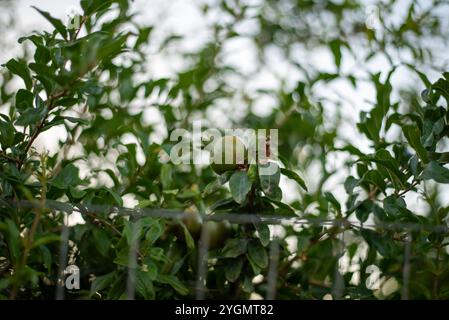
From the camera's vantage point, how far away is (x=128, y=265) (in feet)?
2.79

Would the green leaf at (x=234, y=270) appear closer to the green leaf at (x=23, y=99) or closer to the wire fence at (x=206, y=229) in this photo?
the wire fence at (x=206, y=229)

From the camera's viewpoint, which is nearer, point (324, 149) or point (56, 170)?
point (56, 170)

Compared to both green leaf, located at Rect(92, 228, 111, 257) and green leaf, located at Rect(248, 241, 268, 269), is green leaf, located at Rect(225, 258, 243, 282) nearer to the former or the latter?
green leaf, located at Rect(248, 241, 268, 269)

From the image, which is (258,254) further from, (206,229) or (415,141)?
(415,141)

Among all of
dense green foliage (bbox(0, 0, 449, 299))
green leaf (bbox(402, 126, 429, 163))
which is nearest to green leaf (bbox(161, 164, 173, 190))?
dense green foliage (bbox(0, 0, 449, 299))

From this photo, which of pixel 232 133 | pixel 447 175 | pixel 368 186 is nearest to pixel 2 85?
pixel 232 133

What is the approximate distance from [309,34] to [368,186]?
41.8 inches

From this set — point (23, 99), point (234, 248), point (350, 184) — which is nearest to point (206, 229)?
point (234, 248)

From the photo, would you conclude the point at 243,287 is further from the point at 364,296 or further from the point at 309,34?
the point at 309,34

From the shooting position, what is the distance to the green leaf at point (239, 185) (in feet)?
2.81

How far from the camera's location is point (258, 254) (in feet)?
3.09

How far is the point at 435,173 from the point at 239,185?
0.32 meters

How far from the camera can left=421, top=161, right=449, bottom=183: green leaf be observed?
0.87m

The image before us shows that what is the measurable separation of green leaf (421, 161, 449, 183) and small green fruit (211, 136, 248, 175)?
301 mm
